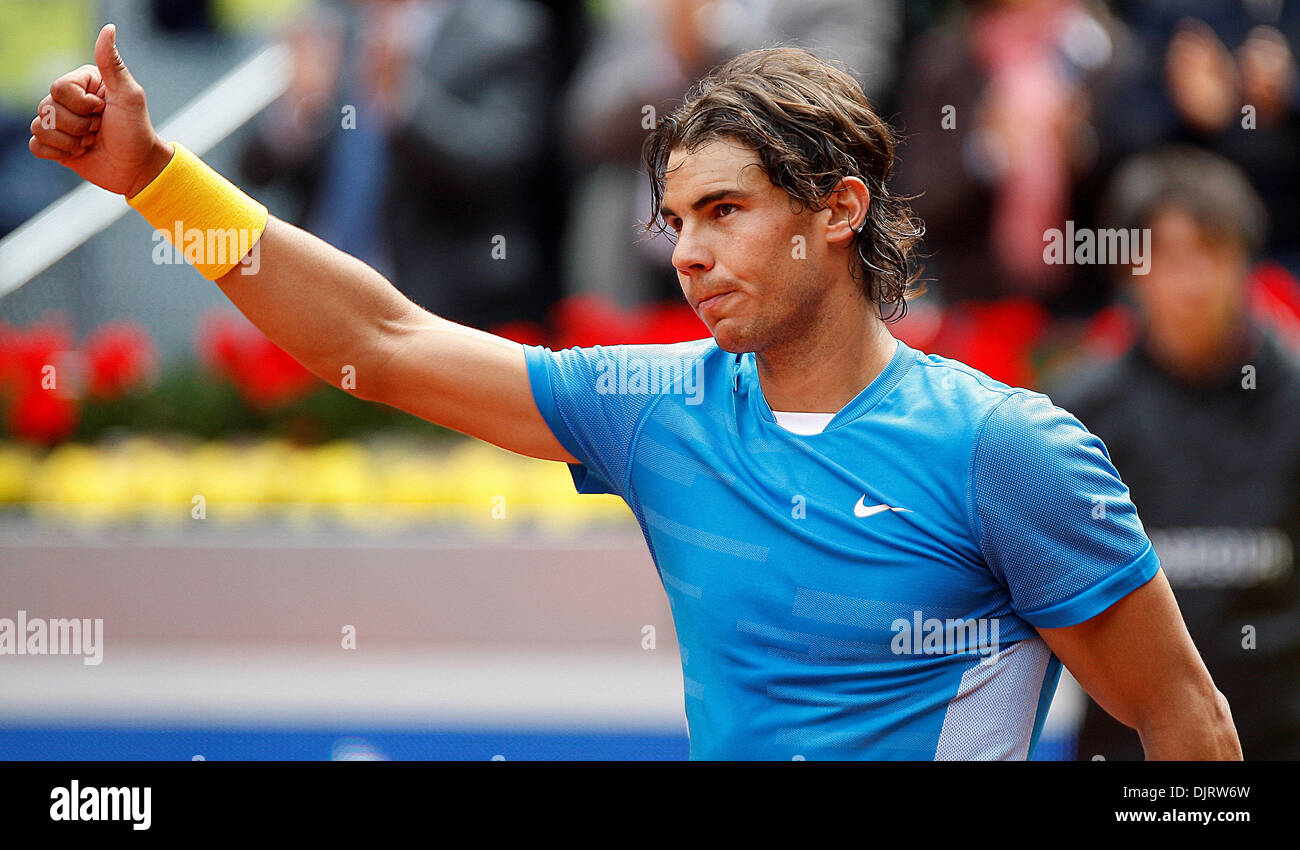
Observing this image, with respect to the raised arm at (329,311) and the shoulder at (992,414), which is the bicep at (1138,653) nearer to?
the shoulder at (992,414)

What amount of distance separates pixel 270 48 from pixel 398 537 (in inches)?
87.0

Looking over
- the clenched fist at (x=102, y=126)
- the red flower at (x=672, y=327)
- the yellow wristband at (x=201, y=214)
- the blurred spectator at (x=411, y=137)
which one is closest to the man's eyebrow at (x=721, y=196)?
the yellow wristband at (x=201, y=214)

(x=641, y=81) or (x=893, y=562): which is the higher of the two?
(x=641, y=81)

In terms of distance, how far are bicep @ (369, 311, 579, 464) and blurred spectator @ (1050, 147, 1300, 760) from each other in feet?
6.86

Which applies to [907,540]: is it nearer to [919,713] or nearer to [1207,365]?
[919,713]

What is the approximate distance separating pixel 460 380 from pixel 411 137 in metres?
2.98

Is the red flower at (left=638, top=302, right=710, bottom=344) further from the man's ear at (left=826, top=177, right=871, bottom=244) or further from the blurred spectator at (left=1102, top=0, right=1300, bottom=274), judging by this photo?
the man's ear at (left=826, top=177, right=871, bottom=244)

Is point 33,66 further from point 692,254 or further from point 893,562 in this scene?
point 893,562

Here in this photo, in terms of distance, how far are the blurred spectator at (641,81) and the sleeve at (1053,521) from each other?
9.12ft

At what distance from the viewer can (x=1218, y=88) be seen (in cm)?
463

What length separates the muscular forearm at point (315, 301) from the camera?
1.84 metres

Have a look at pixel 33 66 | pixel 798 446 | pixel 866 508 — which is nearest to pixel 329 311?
pixel 798 446

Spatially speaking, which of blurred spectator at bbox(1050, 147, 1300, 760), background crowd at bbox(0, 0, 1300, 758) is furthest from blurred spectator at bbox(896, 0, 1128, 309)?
blurred spectator at bbox(1050, 147, 1300, 760)

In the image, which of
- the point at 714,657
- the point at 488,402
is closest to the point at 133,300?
the point at 488,402
